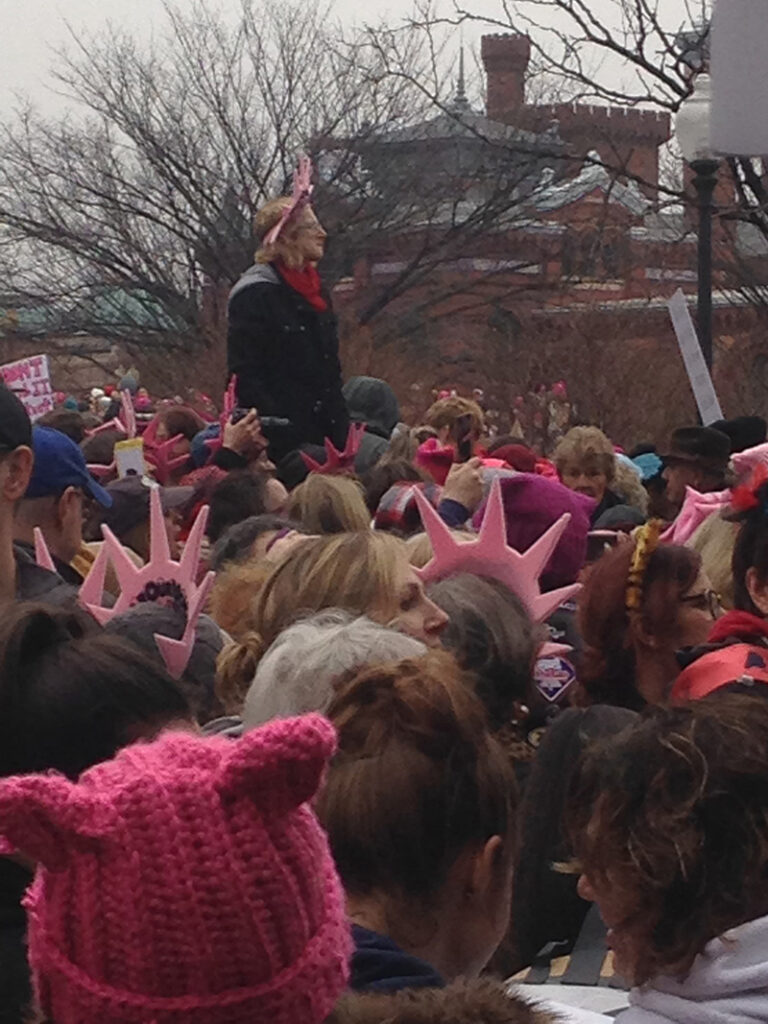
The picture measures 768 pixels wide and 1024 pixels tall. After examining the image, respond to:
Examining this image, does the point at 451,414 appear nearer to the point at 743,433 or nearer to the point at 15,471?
the point at 743,433

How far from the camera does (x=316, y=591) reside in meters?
4.01

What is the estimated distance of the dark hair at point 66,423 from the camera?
30.0 ft

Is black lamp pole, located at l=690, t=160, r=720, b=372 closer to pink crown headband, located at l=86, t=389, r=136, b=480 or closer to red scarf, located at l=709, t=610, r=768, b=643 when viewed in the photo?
pink crown headband, located at l=86, t=389, r=136, b=480

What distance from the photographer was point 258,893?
6.23 ft

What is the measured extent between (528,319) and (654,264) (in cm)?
301

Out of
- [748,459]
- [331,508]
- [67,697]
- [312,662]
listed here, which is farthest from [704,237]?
[67,697]

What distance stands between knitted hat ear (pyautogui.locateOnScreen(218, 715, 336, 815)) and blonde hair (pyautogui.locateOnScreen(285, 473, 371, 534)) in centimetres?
344

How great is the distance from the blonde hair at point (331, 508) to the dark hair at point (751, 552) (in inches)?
59.8

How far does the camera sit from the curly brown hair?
8.57 feet

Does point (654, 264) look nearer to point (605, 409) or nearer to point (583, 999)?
point (605, 409)

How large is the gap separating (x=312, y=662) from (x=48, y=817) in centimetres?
146

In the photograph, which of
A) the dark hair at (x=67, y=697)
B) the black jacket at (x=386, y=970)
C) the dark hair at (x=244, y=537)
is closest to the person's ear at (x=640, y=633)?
the dark hair at (x=244, y=537)

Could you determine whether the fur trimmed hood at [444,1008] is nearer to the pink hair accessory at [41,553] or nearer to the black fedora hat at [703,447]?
the pink hair accessory at [41,553]

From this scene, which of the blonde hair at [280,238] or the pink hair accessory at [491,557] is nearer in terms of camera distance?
the pink hair accessory at [491,557]
